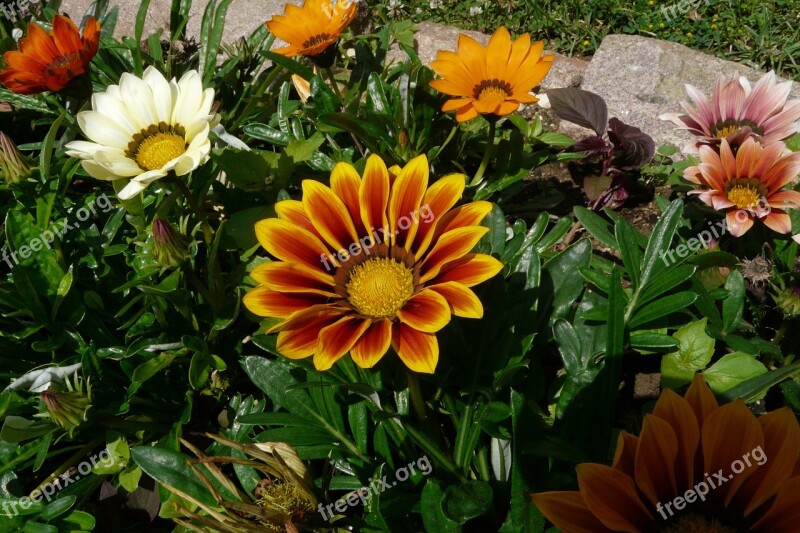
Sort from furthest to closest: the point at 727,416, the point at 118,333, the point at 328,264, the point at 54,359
A: the point at 118,333
the point at 54,359
the point at 328,264
the point at 727,416

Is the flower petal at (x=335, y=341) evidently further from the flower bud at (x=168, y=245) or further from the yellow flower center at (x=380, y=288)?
the flower bud at (x=168, y=245)

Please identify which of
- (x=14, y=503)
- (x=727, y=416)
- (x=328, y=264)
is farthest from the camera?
(x=14, y=503)

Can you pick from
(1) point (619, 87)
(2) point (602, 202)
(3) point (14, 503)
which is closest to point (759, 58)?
(1) point (619, 87)

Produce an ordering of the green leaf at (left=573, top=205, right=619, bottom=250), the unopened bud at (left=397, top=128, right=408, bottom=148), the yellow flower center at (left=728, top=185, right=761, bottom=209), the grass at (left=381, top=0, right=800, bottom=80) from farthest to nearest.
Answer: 1. the grass at (left=381, top=0, right=800, bottom=80)
2. the unopened bud at (left=397, top=128, right=408, bottom=148)
3. the green leaf at (left=573, top=205, right=619, bottom=250)
4. the yellow flower center at (left=728, top=185, right=761, bottom=209)

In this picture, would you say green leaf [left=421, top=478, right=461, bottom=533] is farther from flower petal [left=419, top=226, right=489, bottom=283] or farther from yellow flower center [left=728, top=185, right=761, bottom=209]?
yellow flower center [left=728, top=185, right=761, bottom=209]

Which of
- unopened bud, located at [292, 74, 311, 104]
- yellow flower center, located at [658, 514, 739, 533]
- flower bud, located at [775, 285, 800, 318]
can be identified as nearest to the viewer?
yellow flower center, located at [658, 514, 739, 533]

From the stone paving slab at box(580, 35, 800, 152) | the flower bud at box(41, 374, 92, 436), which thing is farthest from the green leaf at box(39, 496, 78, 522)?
the stone paving slab at box(580, 35, 800, 152)

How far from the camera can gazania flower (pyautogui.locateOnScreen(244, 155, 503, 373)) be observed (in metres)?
1.16

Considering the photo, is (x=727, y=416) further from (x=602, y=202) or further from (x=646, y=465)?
(x=602, y=202)

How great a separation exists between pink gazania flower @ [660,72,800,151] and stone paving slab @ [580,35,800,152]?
674mm

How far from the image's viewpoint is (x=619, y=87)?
271cm

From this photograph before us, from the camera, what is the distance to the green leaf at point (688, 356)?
156cm

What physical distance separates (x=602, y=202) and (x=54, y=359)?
5.76 ft

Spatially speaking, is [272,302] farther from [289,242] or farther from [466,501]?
[466,501]
